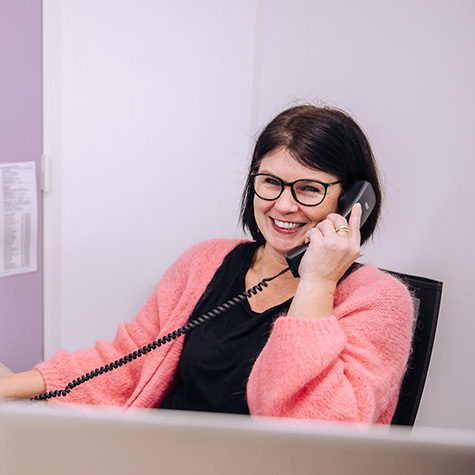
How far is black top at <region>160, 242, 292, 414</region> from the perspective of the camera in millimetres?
1167

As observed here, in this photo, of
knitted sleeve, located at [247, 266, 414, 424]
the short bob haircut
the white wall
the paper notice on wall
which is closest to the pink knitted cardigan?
knitted sleeve, located at [247, 266, 414, 424]

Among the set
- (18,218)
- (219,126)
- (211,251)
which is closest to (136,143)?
(219,126)

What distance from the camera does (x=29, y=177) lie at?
174cm

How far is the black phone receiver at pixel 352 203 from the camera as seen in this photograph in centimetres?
115

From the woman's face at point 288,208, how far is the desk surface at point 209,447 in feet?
2.78

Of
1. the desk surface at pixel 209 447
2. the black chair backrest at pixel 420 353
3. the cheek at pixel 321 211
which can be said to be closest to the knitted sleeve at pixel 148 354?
the cheek at pixel 321 211

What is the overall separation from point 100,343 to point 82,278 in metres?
0.57

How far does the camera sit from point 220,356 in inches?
47.1

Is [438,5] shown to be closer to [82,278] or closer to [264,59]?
[264,59]

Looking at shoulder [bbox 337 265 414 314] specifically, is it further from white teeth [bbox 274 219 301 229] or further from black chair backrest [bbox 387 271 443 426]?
white teeth [bbox 274 219 301 229]

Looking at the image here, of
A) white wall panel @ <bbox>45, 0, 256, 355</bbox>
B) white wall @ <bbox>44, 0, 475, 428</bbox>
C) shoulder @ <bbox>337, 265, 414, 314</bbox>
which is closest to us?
shoulder @ <bbox>337, 265, 414, 314</bbox>

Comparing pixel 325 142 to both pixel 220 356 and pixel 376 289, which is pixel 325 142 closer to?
pixel 376 289

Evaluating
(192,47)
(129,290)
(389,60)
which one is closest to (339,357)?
(389,60)

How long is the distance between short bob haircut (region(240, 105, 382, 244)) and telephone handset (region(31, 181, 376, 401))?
39mm
